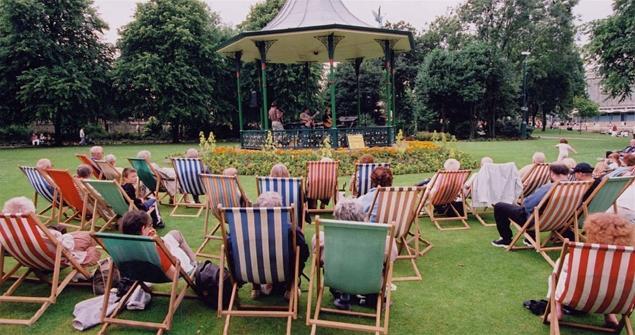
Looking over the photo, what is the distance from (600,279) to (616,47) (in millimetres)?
25685

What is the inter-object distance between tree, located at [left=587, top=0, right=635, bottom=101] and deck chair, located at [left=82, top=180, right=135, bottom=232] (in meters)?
26.1

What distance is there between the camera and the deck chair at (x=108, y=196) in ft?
18.3

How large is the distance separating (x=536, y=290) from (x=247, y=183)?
327 inches

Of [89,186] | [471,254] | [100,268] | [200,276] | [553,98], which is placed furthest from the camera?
[553,98]

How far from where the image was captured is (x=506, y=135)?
118 feet

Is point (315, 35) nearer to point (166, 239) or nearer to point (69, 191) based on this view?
point (69, 191)

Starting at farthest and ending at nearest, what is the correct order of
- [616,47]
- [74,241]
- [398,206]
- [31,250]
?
[616,47]
[398,206]
[74,241]
[31,250]

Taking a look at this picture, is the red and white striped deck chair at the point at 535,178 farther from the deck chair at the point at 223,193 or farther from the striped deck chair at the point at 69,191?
the striped deck chair at the point at 69,191

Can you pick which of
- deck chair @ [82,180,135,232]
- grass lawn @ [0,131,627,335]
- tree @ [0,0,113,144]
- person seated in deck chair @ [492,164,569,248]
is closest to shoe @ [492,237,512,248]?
person seated in deck chair @ [492,164,569,248]

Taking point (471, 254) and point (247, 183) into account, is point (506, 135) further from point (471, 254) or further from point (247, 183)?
point (471, 254)

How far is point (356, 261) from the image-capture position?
130 inches

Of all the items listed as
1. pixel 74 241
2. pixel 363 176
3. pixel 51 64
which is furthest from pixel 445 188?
pixel 51 64

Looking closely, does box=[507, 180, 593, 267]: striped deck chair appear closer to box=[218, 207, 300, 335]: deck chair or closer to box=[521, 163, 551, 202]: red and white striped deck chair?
box=[521, 163, 551, 202]: red and white striped deck chair

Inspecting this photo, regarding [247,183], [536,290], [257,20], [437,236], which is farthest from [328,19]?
[257,20]
